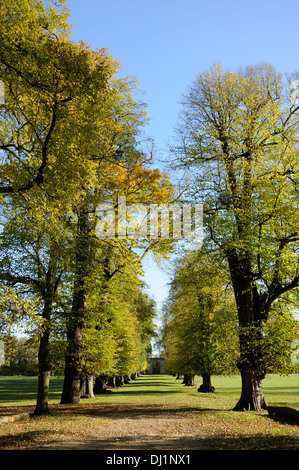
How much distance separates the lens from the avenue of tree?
9.11m

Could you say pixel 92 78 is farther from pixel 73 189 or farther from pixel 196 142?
pixel 196 142

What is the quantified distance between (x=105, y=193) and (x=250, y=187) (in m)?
6.87

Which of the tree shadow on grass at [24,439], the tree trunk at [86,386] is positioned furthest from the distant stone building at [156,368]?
the tree shadow on grass at [24,439]

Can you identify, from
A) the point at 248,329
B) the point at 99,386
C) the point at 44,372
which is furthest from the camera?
the point at 99,386

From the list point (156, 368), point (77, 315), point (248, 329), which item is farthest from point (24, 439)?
point (156, 368)

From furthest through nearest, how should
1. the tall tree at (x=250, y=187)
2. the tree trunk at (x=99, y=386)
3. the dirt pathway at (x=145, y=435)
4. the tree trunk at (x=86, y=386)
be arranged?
the tree trunk at (x=99, y=386), the tree trunk at (x=86, y=386), the tall tree at (x=250, y=187), the dirt pathway at (x=145, y=435)

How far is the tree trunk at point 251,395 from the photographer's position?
15227 millimetres

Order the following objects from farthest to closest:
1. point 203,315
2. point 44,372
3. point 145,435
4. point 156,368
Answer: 1. point 156,368
2. point 203,315
3. point 44,372
4. point 145,435

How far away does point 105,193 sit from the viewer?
1764cm

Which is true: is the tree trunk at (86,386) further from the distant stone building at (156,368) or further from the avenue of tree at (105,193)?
the distant stone building at (156,368)

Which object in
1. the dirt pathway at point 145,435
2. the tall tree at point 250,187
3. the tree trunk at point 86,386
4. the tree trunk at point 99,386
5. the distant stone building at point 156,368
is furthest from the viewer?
the distant stone building at point 156,368

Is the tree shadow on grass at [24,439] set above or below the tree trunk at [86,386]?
above

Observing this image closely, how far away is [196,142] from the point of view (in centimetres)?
1741

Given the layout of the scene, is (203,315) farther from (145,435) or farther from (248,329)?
(145,435)
